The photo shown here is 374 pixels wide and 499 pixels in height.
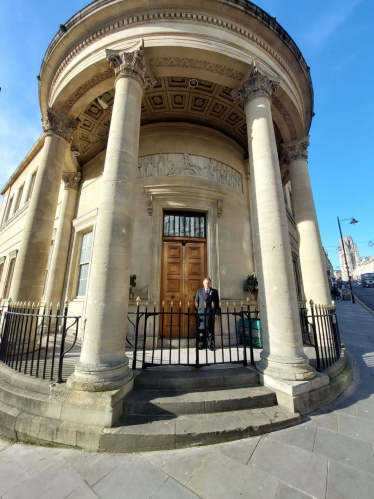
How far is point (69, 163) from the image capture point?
960 centimetres

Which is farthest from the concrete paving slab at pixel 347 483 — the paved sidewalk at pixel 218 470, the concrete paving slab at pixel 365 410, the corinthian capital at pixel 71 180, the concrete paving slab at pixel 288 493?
the corinthian capital at pixel 71 180

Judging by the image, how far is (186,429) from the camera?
273 centimetres

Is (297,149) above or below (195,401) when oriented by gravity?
above

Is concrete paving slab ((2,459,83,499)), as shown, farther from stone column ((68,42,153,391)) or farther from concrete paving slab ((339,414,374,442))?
concrete paving slab ((339,414,374,442))

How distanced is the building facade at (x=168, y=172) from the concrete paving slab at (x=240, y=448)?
1.23m

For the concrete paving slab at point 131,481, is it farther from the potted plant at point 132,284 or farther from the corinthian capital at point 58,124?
the corinthian capital at point 58,124

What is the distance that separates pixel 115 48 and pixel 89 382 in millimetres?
7201

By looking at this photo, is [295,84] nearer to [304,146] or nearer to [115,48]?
[304,146]

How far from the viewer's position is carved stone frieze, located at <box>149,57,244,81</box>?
18.2 ft

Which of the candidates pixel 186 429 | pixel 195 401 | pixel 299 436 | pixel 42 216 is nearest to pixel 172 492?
pixel 186 429

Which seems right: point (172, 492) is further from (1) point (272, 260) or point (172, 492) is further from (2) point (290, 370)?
(1) point (272, 260)

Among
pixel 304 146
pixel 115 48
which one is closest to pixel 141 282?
pixel 115 48

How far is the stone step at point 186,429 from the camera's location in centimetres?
262

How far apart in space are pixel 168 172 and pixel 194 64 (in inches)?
114
